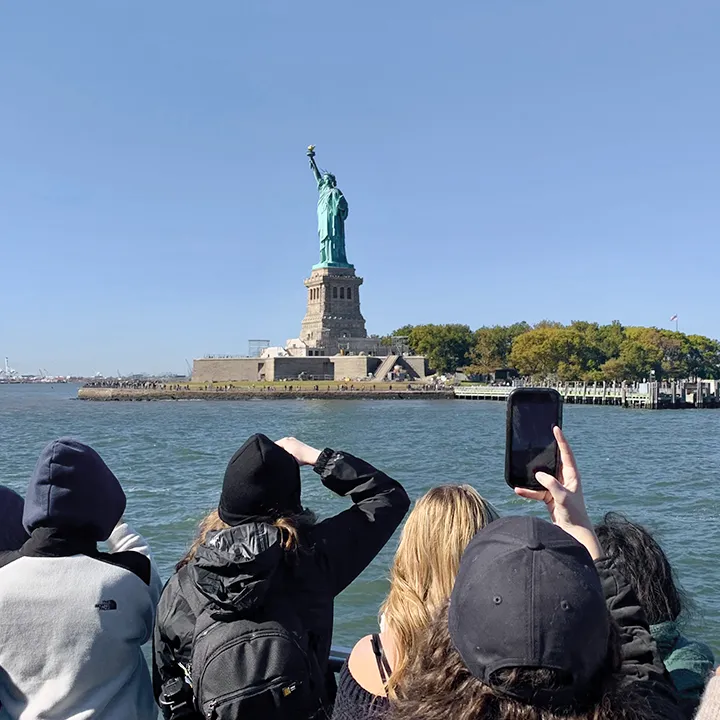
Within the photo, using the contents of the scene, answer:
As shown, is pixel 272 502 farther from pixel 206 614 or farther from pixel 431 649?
pixel 431 649

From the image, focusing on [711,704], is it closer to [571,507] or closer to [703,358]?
[571,507]

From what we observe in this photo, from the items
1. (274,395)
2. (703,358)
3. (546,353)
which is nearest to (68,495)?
(274,395)

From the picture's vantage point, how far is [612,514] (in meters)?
2.97

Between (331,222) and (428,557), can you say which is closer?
(428,557)

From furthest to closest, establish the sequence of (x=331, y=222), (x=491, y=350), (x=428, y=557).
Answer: (x=491, y=350), (x=331, y=222), (x=428, y=557)

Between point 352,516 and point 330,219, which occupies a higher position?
point 330,219

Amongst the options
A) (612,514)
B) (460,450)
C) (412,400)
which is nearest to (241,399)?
(412,400)

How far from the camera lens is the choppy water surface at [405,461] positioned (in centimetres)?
1030

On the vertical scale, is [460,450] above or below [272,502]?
below

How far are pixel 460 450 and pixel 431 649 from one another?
910 inches

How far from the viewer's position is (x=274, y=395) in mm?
62125

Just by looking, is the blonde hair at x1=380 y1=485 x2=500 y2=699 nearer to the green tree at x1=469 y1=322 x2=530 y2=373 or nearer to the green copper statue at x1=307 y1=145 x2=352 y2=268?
the green copper statue at x1=307 y1=145 x2=352 y2=268

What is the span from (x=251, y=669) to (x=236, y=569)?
238mm

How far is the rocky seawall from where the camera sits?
60.1m
